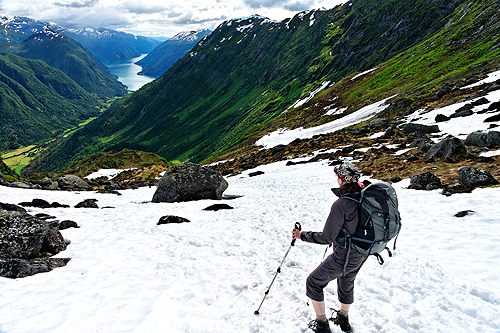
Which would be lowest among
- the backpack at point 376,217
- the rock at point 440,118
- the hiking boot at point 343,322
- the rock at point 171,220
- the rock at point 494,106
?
the rock at point 440,118

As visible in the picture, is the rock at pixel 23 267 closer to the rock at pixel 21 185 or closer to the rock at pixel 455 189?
the rock at pixel 455 189

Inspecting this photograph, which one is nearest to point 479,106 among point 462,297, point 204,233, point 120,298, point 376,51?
point 462,297

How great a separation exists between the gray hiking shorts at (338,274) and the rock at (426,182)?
13.8 m

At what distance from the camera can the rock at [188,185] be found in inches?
900

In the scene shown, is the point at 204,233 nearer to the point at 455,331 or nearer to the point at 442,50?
the point at 455,331

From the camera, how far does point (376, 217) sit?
5.40m

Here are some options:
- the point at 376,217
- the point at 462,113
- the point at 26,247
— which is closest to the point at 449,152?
the point at 462,113

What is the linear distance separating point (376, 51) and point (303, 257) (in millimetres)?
176199

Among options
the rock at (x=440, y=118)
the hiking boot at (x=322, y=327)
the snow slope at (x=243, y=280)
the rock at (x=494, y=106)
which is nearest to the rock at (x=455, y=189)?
the snow slope at (x=243, y=280)

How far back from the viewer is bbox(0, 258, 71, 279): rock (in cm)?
811

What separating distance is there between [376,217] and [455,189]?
45.8 ft

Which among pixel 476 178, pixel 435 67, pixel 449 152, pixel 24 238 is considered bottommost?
pixel 435 67

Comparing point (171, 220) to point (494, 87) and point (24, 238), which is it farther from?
point (494, 87)

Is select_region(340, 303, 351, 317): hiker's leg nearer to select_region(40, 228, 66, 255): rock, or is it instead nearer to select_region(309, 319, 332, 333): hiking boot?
select_region(309, 319, 332, 333): hiking boot
